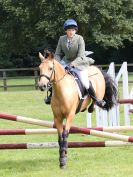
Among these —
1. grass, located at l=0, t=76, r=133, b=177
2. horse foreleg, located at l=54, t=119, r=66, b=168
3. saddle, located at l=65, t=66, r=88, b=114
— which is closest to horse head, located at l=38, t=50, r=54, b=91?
saddle, located at l=65, t=66, r=88, b=114

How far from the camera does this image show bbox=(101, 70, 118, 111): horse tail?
980 cm

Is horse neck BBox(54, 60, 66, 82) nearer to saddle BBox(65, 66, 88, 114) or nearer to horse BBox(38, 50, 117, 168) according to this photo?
horse BBox(38, 50, 117, 168)

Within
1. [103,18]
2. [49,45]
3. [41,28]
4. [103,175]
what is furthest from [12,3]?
[103,175]

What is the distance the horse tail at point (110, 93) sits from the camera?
32.2ft

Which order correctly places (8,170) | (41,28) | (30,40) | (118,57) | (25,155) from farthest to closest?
1. (118,57)
2. (30,40)
3. (41,28)
4. (25,155)
5. (8,170)

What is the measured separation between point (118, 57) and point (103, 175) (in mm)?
43306

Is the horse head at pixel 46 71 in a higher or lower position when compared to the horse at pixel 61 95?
higher

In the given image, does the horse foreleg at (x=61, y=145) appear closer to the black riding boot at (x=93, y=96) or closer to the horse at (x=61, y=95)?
the horse at (x=61, y=95)

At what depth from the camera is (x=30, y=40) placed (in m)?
41.4

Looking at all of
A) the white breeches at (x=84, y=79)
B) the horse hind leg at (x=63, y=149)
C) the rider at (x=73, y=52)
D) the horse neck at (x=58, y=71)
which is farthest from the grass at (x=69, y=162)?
the horse neck at (x=58, y=71)

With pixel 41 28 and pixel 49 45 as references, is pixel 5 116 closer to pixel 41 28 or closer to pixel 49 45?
pixel 41 28

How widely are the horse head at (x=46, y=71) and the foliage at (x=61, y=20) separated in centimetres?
2831

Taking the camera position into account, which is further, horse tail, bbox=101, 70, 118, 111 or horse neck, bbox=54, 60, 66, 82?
horse tail, bbox=101, 70, 118, 111

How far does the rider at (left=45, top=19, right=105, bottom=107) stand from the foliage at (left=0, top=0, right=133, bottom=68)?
89.6 ft
